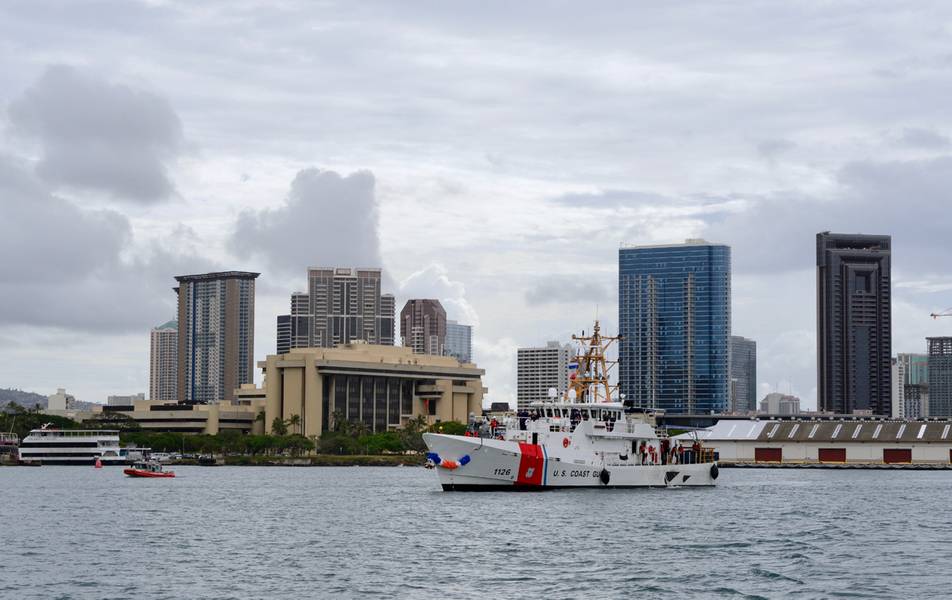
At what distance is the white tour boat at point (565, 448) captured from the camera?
343ft

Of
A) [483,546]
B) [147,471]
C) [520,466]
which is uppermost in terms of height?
[520,466]

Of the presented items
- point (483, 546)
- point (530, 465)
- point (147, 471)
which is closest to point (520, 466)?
point (530, 465)

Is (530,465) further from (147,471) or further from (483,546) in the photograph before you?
(147,471)

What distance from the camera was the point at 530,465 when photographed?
344 feet

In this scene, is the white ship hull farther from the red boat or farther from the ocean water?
the red boat

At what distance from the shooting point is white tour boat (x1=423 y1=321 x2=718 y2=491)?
343 feet

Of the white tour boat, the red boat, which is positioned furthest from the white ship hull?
the red boat

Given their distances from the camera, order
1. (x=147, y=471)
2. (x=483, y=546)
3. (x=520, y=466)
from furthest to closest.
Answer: (x=147, y=471) < (x=520, y=466) < (x=483, y=546)

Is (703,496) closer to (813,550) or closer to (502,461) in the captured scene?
(502,461)

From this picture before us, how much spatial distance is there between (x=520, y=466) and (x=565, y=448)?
5.47 meters

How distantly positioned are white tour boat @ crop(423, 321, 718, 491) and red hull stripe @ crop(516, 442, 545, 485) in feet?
0.24

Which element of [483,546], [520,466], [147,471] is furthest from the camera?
[147,471]

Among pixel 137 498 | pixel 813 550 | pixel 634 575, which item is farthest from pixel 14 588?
pixel 137 498

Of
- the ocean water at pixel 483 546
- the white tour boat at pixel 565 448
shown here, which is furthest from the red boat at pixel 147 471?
the white tour boat at pixel 565 448
